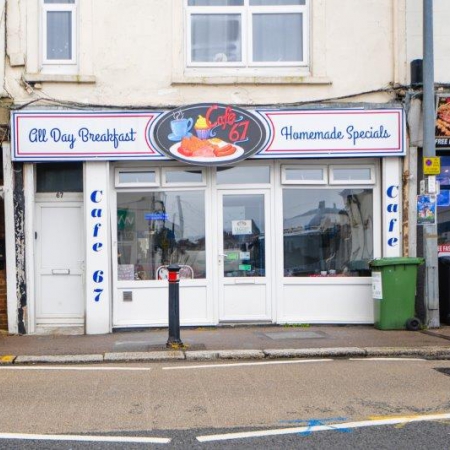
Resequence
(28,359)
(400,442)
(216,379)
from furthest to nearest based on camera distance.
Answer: (28,359) < (216,379) < (400,442)

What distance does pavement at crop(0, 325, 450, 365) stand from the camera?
9461mm

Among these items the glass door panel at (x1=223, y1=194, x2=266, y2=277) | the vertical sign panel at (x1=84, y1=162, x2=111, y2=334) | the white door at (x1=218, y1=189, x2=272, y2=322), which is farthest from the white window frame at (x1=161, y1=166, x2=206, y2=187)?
the vertical sign panel at (x1=84, y1=162, x2=111, y2=334)

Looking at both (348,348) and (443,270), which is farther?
(443,270)

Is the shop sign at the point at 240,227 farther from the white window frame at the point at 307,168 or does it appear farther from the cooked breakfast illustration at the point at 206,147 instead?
the cooked breakfast illustration at the point at 206,147

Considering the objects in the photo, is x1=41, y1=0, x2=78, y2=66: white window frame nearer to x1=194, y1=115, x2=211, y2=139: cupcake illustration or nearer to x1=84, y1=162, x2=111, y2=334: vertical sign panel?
x1=84, y1=162, x2=111, y2=334: vertical sign panel

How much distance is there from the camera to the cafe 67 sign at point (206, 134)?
38.9 ft

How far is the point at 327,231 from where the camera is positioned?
12.6 meters

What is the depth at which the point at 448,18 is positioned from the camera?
12352mm

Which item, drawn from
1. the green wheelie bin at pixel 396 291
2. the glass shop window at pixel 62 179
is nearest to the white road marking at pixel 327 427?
the green wheelie bin at pixel 396 291

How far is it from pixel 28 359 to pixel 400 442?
557cm

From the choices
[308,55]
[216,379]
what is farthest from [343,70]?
[216,379]

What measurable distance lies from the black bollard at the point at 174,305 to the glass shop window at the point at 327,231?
10.2ft

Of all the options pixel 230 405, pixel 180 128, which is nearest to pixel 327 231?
pixel 180 128

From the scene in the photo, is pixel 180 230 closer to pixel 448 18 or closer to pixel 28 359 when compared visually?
pixel 28 359
